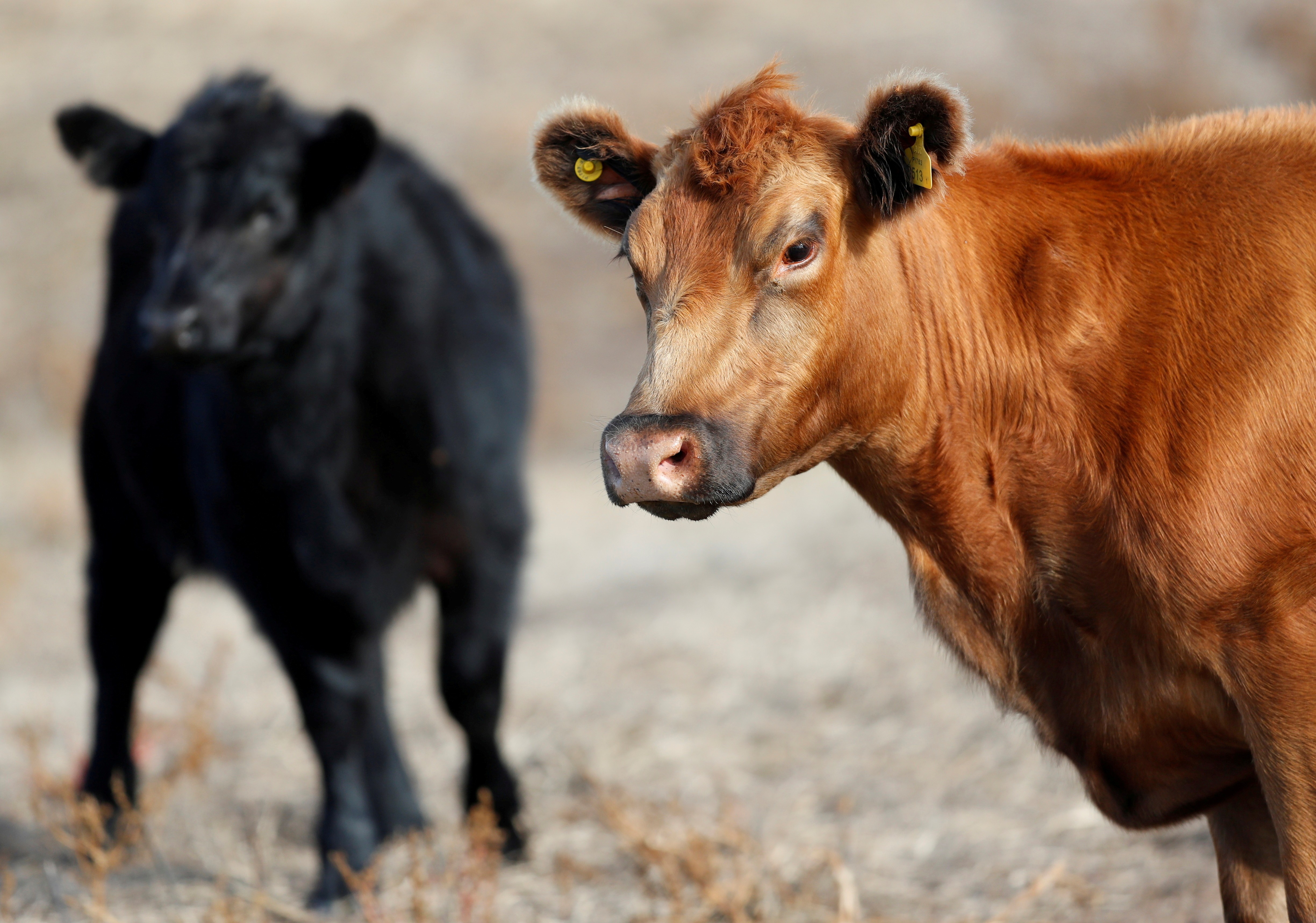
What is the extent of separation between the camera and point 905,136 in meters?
2.94

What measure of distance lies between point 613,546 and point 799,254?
7747 millimetres

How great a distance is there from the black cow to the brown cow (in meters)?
2.19

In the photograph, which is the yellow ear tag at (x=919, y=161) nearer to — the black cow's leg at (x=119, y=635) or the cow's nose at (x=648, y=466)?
the cow's nose at (x=648, y=466)

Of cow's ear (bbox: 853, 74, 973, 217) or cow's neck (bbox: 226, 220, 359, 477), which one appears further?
cow's neck (bbox: 226, 220, 359, 477)

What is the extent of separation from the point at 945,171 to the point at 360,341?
9.50 ft

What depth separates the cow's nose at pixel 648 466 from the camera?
269 cm

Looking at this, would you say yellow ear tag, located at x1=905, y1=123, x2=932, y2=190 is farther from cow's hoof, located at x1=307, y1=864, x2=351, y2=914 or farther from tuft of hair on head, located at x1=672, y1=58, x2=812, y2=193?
cow's hoof, located at x1=307, y1=864, x2=351, y2=914

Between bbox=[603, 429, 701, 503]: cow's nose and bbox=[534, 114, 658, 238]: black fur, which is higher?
bbox=[534, 114, 658, 238]: black fur

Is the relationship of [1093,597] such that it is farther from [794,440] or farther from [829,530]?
[829,530]

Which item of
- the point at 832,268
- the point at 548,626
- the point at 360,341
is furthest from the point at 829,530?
the point at 832,268

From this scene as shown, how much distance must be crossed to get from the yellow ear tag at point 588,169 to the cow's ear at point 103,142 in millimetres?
2776

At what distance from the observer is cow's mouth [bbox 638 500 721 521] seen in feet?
9.00

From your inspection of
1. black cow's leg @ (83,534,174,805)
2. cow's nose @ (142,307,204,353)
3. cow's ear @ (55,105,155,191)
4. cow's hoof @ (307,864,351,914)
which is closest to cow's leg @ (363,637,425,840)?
cow's hoof @ (307,864,351,914)

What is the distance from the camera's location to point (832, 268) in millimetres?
3008
